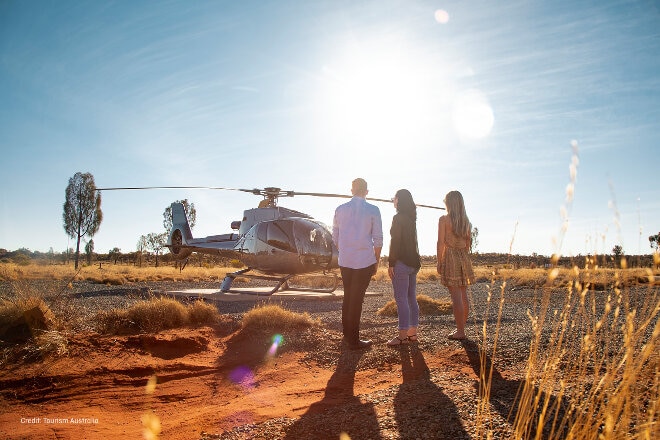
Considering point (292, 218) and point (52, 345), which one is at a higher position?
point (292, 218)

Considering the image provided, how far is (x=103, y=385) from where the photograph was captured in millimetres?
4320

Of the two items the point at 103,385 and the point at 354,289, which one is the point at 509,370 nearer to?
the point at 354,289

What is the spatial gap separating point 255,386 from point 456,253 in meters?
3.03

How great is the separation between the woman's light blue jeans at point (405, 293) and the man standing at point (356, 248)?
326mm

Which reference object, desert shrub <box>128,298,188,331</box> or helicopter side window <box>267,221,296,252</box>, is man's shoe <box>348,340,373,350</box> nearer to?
desert shrub <box>128,298,188,331</box>

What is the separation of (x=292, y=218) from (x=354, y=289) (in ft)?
19.2

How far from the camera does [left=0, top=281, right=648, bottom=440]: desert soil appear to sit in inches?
114

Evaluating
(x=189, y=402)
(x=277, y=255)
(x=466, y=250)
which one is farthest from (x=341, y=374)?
(x=277, y=255)

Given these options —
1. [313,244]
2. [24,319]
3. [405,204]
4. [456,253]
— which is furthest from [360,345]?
[313,244]

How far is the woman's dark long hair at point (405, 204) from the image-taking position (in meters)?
5.63

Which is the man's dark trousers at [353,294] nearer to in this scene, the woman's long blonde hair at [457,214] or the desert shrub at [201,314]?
the woman's long blonde hair at [457,214]

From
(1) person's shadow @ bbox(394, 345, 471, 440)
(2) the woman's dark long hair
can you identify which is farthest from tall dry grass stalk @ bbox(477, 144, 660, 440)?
(2) the woman's dark long hair

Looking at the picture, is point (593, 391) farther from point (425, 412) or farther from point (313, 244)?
point (313, 244)

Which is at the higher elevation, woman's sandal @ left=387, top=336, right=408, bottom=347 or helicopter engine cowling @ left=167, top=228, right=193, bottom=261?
helicopter engine cowling @ left=167, top=228, right=193, bottom=261
